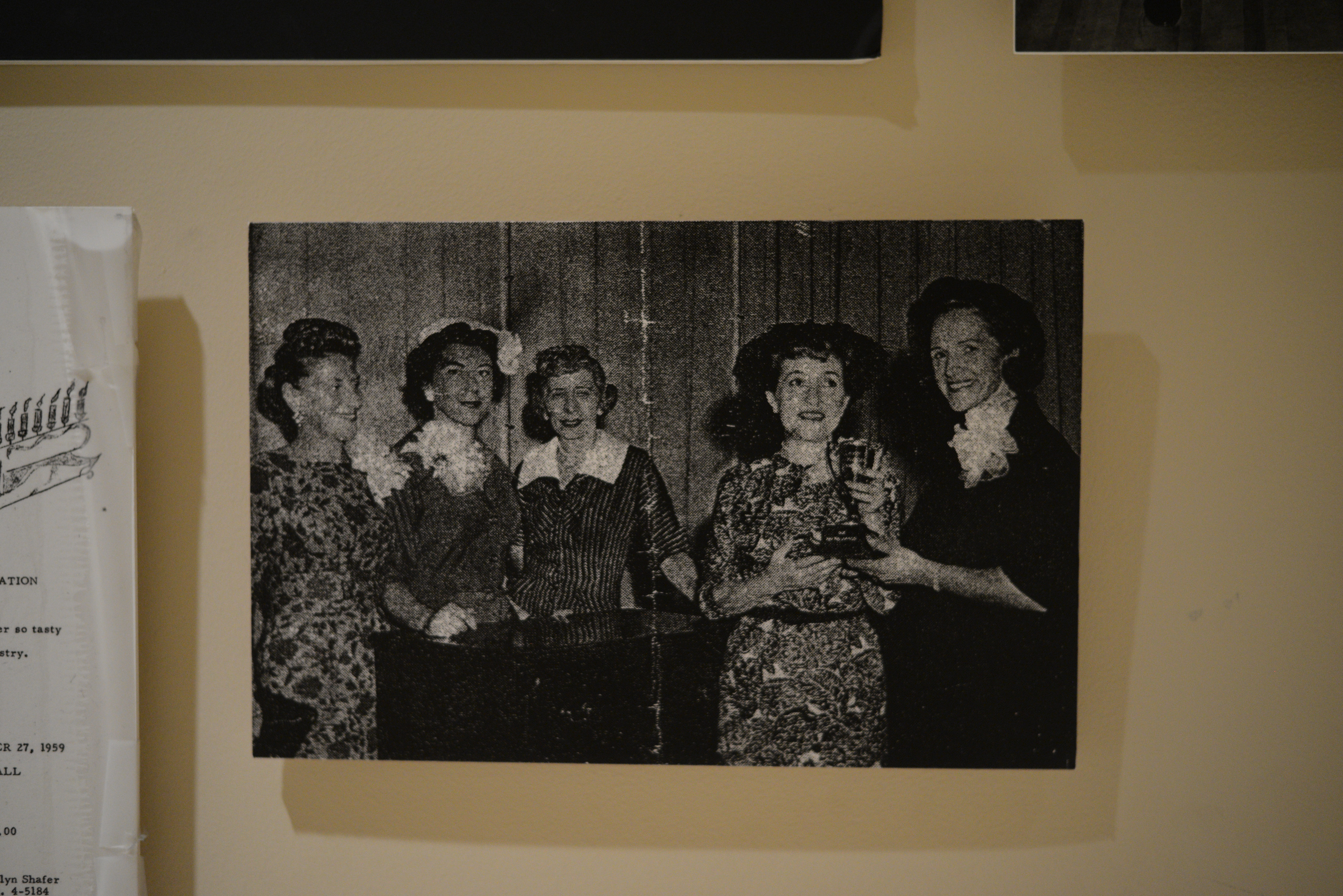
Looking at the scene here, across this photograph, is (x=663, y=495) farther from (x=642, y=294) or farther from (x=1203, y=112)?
(x=1203, y=112)

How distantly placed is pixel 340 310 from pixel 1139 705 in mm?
1203

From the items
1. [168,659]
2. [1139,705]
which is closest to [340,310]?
[168,659]

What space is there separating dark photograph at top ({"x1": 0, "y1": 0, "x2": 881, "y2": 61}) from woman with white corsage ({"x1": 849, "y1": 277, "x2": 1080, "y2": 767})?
393mm

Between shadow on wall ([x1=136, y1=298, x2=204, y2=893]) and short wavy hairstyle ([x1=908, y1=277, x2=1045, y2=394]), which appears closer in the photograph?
short wavy hairstyle ([x1=908, y1=277, x2=1045, y2=394])

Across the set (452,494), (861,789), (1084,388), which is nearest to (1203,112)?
(1084,388)

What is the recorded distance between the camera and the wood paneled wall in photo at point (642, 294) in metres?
1.11

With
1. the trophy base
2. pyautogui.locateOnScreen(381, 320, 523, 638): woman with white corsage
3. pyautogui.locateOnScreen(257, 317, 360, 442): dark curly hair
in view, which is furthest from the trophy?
pyautogui.locateOnScreen(257, 317, 360, 442): dark curly hair

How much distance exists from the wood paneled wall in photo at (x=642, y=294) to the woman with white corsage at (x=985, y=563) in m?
0.04

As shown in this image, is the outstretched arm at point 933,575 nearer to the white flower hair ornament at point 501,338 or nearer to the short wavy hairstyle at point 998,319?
the short wavy hairstyle at point 998,319

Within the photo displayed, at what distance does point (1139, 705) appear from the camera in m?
1.17

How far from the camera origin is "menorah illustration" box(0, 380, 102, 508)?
1.14 m

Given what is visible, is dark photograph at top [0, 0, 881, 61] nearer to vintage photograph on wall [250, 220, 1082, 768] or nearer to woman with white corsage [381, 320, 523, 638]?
vintage photograph on wall [250, 220, 1082, 768]

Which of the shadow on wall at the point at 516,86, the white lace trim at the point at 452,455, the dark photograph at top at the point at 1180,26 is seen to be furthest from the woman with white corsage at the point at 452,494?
the dark photograph at top at the point at 1180,26

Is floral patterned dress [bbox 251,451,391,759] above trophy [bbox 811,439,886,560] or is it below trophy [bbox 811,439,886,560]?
below
